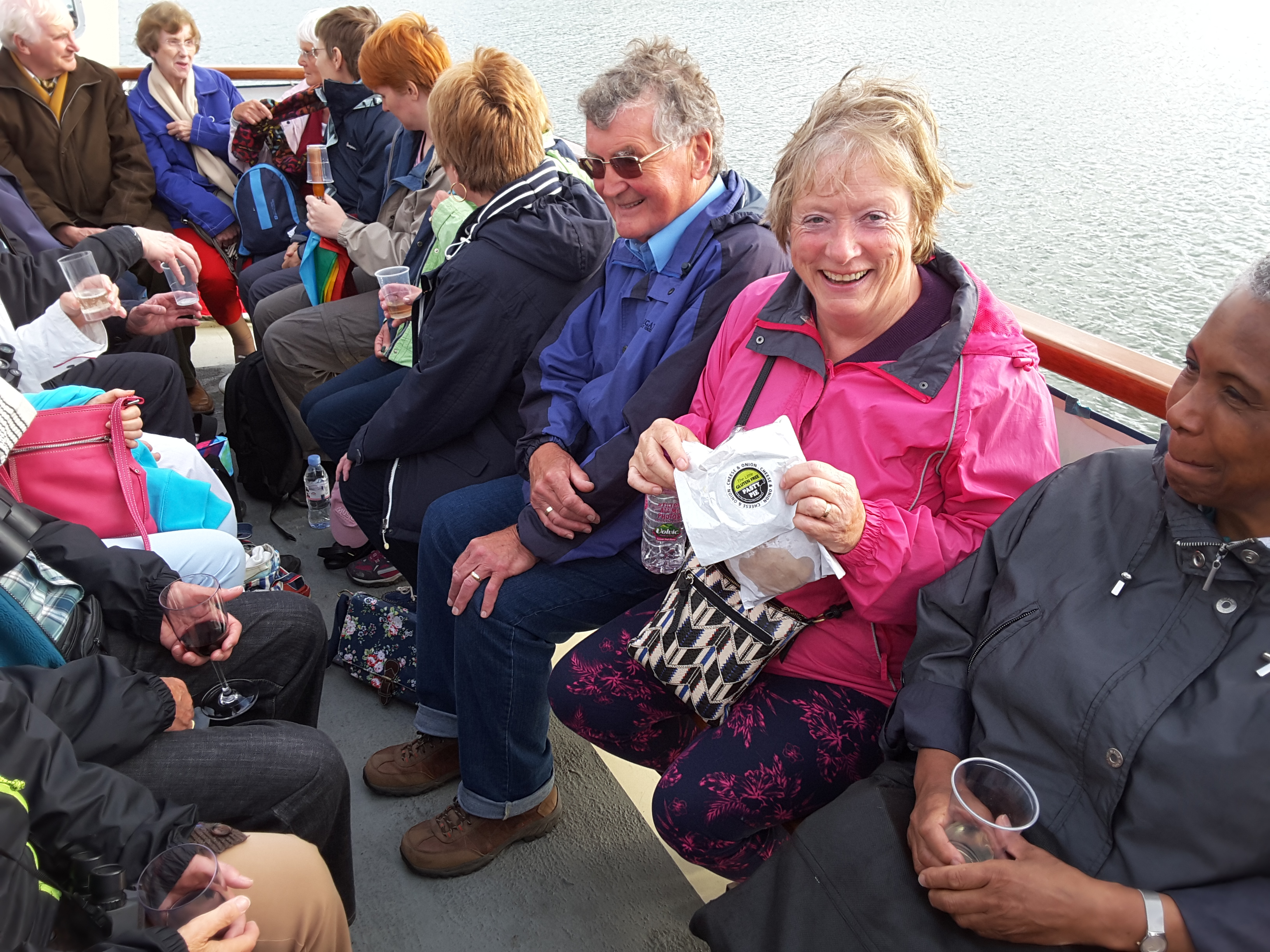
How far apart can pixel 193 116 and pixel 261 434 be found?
227 centimetres

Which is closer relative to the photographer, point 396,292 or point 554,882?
point 554,882

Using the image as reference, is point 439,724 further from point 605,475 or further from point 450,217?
point 450,217

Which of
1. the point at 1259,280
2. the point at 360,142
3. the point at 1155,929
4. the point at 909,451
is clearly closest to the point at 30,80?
the point at 360,142

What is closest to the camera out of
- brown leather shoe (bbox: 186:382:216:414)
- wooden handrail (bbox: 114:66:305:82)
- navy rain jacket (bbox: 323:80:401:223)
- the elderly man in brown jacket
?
navy rain jacket (bbox: 323:80:401:223)

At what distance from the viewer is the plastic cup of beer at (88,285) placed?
254cm

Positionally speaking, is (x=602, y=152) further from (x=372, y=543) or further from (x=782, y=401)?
(x=372, y=543)

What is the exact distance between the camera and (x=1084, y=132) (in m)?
2.60

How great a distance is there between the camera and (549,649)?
6.61ft

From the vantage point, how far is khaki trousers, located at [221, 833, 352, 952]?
4.45ft

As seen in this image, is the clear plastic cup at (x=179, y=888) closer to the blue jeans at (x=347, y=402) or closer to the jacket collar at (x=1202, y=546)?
the jacket collar at (x=1202, y=546)

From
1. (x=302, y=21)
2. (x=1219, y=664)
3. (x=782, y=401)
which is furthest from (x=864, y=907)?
(x=302, y=21)

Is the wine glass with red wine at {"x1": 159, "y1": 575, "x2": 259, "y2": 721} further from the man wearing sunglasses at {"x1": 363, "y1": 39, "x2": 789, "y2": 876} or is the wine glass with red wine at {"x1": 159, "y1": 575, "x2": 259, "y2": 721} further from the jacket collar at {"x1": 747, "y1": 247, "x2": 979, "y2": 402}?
the jacket collar at {"x1": 747, "y1": 247, "x2": 979, "y2": 402}

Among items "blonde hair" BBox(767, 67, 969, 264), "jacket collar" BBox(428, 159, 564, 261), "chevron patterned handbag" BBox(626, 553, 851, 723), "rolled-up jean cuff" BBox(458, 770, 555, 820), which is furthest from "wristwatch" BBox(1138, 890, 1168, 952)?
"jacket collar" BBox(428, 159, 564, 261)

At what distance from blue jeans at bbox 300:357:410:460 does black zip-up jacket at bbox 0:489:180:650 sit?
44.2 inches
